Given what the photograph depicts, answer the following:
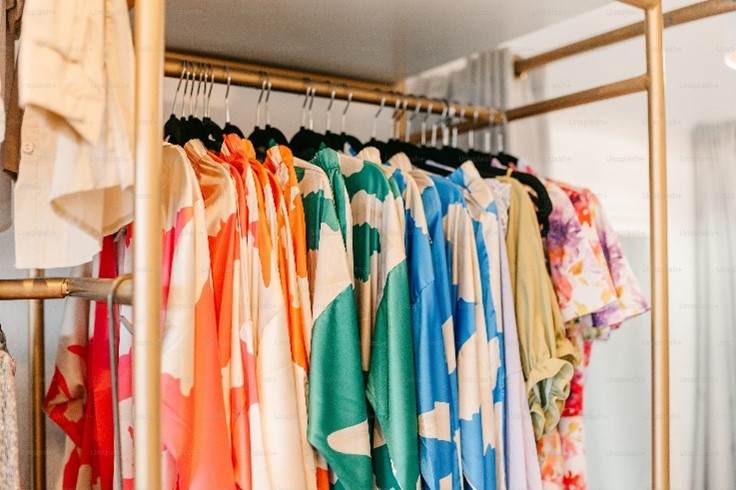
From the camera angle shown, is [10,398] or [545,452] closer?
[10,398]

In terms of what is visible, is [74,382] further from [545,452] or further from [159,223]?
[545,452]

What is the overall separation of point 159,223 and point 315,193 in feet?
1.24

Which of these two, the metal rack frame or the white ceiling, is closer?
the metal rack frame

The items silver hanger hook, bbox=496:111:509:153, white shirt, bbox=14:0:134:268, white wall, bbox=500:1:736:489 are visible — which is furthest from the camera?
white wall, bbox=500:1:736:489

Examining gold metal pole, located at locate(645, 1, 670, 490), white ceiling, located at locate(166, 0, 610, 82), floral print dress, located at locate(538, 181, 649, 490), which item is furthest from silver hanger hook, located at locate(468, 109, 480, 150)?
gold metal pole, located at locate(645, 1, 670, 490)

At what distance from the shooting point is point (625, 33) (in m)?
1.45

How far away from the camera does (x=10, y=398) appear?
0.82 meters

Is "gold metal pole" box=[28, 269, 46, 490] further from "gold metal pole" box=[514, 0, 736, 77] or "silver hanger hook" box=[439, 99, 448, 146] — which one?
"gold metal pole" box=[514, 0, 736, 77]

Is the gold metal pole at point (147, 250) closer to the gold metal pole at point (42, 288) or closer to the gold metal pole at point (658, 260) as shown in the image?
the gold metal pole at point (42, 288)

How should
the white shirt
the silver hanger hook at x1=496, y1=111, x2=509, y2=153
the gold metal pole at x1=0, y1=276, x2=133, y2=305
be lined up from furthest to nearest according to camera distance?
the silver hanger hook at x1=496, y1=111, x2=509, y2=153 < the gold metal pole at x1=0, y1=276, x2=133, y2=305 < the white shirt

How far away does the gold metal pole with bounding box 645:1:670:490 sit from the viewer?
4.18 ft

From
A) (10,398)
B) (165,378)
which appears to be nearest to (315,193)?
(165,378)

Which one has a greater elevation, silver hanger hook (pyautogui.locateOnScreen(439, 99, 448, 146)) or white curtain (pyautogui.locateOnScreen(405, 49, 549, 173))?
white curtain (pyautogui.locateOnScreen(405, 49, 549, 173))

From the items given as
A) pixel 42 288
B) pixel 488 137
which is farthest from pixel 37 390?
pixel 488 137
